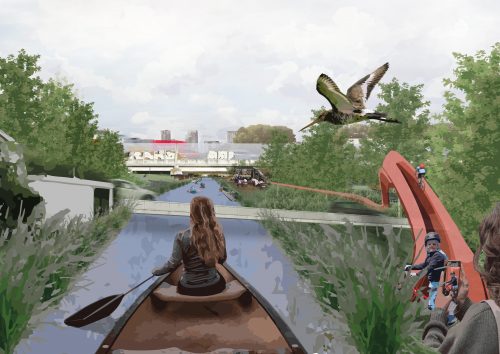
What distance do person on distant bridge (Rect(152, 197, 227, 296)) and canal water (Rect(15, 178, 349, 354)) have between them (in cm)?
134

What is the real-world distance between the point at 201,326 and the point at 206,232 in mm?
1591

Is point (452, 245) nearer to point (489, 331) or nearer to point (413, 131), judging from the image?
point (489, 331)

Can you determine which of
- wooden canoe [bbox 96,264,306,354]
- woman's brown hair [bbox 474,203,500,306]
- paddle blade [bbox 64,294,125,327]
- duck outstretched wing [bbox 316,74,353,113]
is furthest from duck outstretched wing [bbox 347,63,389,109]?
woman's brown hair [bbox 474,203,500,306]

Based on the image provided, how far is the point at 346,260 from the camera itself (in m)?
8.30

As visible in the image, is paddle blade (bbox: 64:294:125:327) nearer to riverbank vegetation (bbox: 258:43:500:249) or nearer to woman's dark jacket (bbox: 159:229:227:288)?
woman's dark jacket (bbox: 159:229:227:288)

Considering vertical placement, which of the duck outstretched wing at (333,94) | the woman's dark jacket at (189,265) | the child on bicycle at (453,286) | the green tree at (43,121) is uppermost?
the green tree at (43,121)

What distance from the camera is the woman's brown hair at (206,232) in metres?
7.68

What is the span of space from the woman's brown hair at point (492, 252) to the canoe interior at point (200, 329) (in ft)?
17.4

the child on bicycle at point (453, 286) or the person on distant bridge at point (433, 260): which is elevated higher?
the child on bicycle at point (453, 286)

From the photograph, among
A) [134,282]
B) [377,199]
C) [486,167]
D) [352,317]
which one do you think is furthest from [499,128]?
[377,199]

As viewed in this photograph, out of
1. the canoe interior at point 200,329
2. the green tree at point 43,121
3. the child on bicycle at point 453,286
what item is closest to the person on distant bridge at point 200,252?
the canoe interior at point 200,329

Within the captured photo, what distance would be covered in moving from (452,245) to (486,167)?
37.8ft

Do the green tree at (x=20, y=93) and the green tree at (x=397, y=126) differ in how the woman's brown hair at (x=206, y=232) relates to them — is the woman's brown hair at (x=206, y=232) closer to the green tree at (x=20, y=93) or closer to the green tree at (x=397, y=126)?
the green tree at (x=20, y=93)

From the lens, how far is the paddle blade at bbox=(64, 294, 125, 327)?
949 cm
